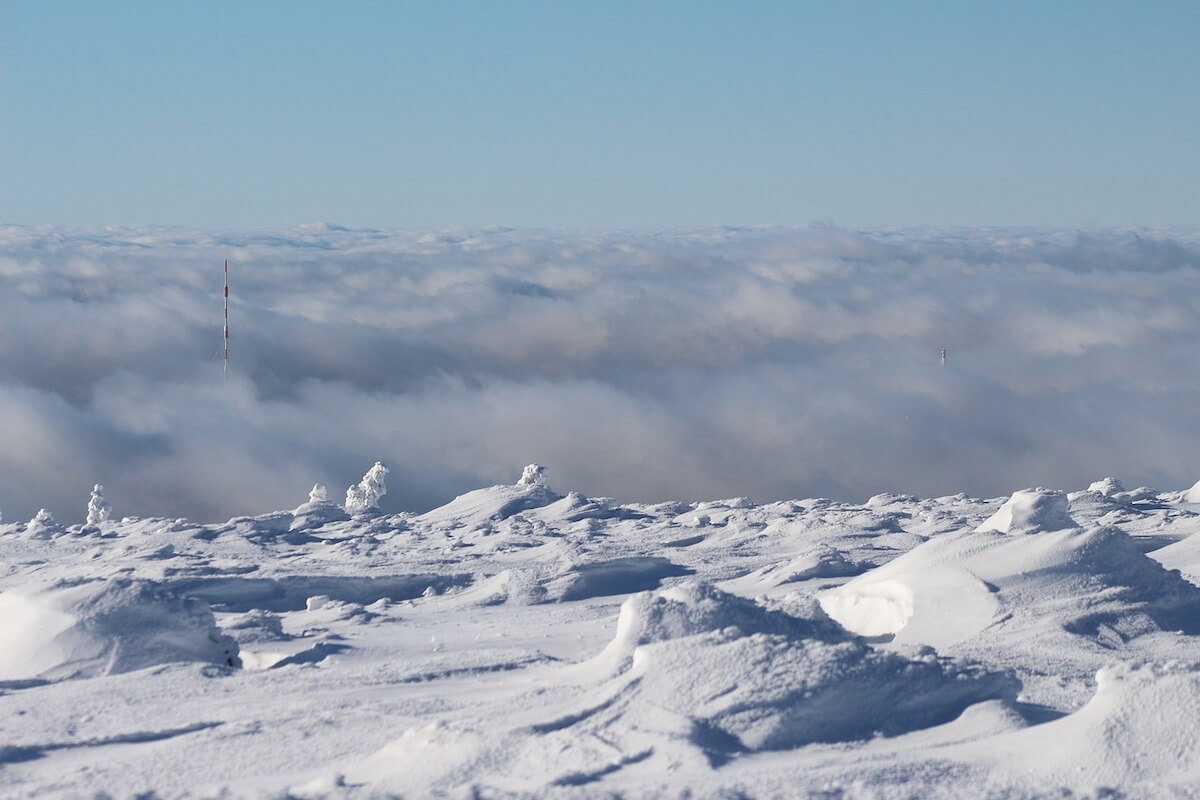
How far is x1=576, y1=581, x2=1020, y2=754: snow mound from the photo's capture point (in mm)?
5566

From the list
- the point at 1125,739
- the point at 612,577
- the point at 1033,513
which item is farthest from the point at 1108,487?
the point at 1125,739

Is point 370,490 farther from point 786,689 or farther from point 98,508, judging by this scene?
point 786,689

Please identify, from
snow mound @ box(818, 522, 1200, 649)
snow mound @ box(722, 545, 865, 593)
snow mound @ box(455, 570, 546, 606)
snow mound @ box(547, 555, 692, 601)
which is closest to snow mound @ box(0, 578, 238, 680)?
snow mound @ box(455, 570, 546, 606)

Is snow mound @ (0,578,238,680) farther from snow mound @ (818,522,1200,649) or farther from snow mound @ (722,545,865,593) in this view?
snow mound @ (722,545,865,593)

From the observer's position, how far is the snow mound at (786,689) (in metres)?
5.57

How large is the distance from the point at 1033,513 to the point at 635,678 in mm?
8483

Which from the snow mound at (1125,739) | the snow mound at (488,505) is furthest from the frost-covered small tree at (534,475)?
the snow mound at (1125,739)

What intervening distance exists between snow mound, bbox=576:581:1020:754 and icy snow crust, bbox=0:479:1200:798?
0.5 inches

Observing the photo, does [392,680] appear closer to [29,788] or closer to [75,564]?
[29,788]

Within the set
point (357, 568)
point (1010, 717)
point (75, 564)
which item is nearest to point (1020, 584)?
point (1010, 717)

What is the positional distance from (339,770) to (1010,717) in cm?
323

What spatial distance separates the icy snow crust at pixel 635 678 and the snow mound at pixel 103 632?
0.06 feet

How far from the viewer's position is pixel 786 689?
5.73 meters

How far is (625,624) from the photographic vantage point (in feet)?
22.9
